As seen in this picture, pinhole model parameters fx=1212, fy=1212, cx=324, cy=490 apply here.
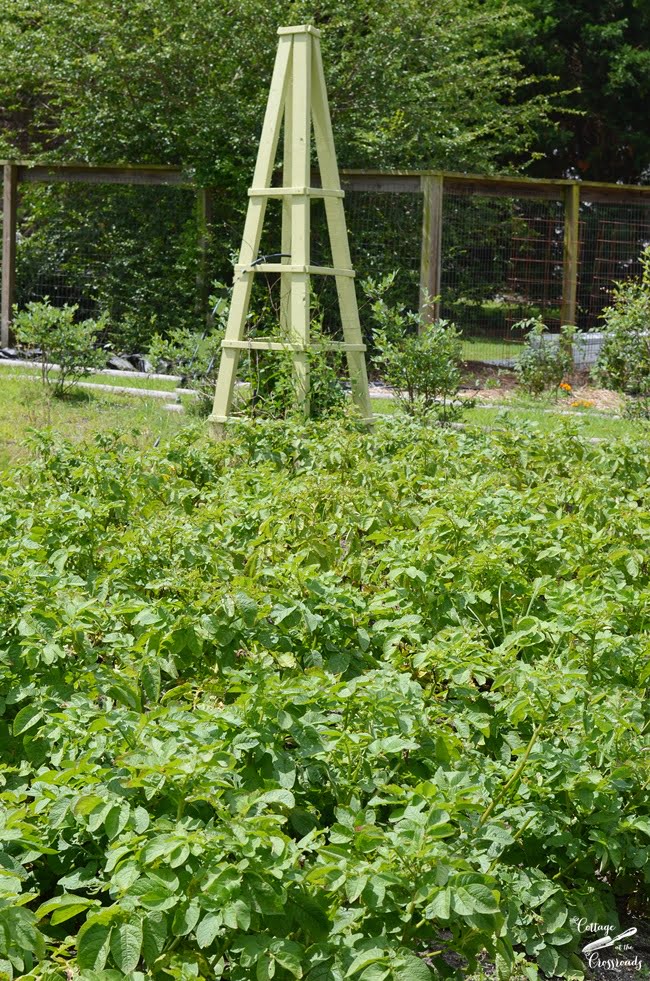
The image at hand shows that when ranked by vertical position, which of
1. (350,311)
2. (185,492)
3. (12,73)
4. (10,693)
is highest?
(12,73)

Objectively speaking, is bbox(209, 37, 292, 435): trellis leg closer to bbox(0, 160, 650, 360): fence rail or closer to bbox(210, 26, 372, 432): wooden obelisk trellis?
bbox(210, 26, 372, 432): wooden obelisk trellis

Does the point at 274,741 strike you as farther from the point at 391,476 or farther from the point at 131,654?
the point at 391,476

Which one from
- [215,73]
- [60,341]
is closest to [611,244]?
[215,73]

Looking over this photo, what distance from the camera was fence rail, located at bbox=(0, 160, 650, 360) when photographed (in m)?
11.0

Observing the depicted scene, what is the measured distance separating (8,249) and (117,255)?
1102mm

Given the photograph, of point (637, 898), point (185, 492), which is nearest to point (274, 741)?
point (637, 898)

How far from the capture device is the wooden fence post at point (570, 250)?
1152 cm

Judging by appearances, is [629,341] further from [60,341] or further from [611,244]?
[611,244]

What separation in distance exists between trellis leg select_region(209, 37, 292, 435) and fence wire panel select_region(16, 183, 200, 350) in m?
4.99

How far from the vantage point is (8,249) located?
11.9 m

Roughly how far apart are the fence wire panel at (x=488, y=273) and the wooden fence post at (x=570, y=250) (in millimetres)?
913

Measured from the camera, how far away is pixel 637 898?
2.38 metres

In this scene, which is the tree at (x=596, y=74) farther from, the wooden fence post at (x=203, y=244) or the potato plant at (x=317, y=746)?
the potato plant at (x=317, y=746)

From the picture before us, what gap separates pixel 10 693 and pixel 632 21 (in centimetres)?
2225
